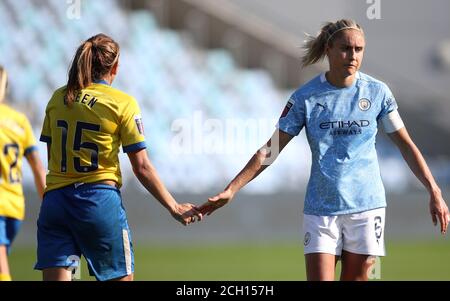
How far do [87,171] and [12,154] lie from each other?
1.56m

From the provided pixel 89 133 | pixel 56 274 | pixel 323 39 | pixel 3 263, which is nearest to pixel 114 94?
pixel 89 133

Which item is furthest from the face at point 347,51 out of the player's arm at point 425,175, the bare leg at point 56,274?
the bare leg at point 56,274

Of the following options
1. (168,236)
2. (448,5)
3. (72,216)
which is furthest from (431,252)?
(72,216)

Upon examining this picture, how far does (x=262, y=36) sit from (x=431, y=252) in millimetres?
7247

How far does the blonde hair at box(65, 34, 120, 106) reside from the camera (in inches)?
224

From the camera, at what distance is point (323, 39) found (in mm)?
6047

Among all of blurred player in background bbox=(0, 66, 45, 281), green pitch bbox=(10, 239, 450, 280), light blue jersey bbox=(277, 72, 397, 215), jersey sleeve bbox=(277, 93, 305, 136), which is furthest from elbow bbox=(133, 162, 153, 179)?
green pitch bbox=(10, 239, 450, 280)

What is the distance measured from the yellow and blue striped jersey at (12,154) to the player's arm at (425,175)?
2.82 meters

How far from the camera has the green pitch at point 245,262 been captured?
11773 millimetres

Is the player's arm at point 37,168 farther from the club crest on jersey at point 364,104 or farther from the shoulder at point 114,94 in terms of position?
the club crest on jersey at point 364,104

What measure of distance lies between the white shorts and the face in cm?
92

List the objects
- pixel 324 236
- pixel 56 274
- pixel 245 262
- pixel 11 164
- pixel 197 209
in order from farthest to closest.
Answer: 1. pixel 245 262
2. pixel 11 164
3. pixel 197 209
4. pixel 324 236
5. pixel 56 274

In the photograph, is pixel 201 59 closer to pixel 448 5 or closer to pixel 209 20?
pixel 209 20

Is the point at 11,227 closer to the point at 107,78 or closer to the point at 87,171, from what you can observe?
the point at 87,171
